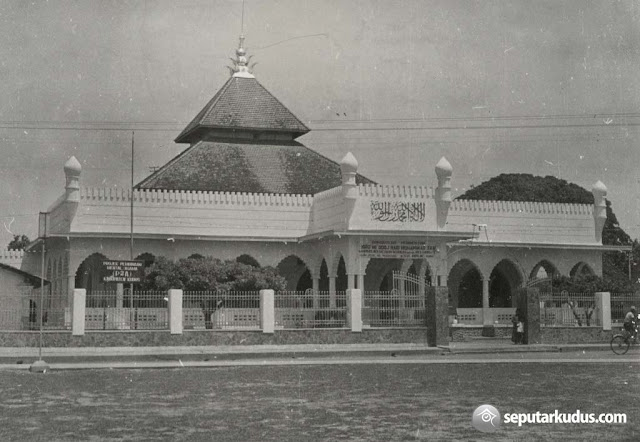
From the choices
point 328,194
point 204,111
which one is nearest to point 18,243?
point 204,111

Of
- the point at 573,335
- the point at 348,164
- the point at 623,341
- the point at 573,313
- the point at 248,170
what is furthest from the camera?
the point at 248,170

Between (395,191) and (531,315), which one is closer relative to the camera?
(531,315)

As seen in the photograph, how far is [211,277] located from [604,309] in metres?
10.7

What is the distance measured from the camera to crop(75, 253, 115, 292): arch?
1266 inches

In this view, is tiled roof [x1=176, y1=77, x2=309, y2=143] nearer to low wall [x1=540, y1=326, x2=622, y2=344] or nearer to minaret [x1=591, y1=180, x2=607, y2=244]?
minaret [x1=591, y1=180, x2=607, y2=244]

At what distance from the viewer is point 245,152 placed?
1453 inches

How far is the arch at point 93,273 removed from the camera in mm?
32156

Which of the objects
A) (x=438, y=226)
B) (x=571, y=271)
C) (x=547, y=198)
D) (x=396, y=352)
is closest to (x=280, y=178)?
(x=438, y=226)

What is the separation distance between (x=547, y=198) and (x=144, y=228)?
29.4m

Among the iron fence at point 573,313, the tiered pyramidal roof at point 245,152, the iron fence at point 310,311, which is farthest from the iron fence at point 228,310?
the tiered pyramidal roof at point 245,152

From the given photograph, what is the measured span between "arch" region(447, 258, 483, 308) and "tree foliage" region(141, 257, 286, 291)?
442 inches

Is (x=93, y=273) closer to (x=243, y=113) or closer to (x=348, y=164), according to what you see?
(x=243, y=113)

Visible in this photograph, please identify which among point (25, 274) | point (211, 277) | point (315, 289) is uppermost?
point (25, 274)

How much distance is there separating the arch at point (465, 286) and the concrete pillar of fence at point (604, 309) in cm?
976
